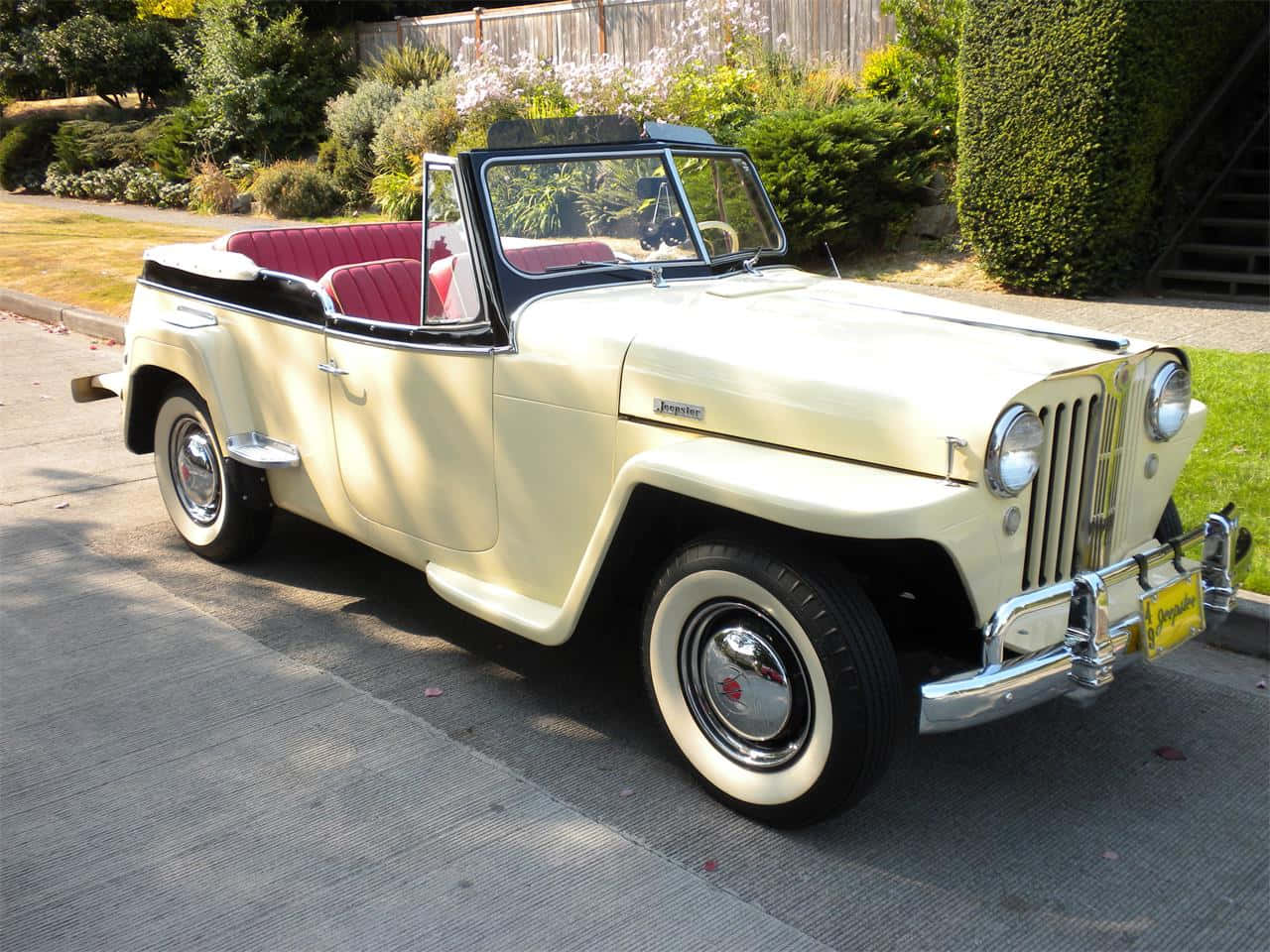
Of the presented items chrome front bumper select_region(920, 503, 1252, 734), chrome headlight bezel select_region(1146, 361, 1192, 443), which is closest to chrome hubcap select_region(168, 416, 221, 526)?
chrome front bumper select_region(920, 503, 1252, 734)

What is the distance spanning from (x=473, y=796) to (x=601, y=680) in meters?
0.83

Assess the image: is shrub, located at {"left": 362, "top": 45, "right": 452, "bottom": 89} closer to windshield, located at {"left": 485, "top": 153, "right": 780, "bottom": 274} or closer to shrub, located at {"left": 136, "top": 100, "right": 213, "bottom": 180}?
shrub, located at {"left": 136, "top": 100, "right": 213, "bottom": 180}

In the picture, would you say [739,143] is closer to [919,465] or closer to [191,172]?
[919,465]

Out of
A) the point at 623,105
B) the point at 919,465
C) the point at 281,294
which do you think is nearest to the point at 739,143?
the point at 623,105

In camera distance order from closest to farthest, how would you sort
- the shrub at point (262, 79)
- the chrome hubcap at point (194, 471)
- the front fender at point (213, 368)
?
the front fender at point (213, 368) → the chrome hubcap at point (194, 471) → the shrub at point (262, 79)

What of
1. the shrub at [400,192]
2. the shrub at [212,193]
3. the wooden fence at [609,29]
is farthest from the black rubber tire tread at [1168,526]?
the shrub at [212,193]

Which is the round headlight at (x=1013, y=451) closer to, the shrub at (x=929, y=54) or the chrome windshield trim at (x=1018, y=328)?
the chrome windshield trim at (x=1018, y=328)

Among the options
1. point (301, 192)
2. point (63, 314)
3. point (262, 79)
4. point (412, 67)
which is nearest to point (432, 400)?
point (63, 314)

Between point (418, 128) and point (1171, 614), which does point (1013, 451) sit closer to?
point (1171, 614)

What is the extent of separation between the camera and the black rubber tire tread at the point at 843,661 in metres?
2.88

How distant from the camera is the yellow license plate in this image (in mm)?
3084

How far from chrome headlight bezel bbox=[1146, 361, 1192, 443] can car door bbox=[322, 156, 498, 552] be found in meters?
1.98

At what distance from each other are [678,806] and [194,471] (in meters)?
2.96

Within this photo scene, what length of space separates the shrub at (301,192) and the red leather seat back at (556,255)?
14133mm
